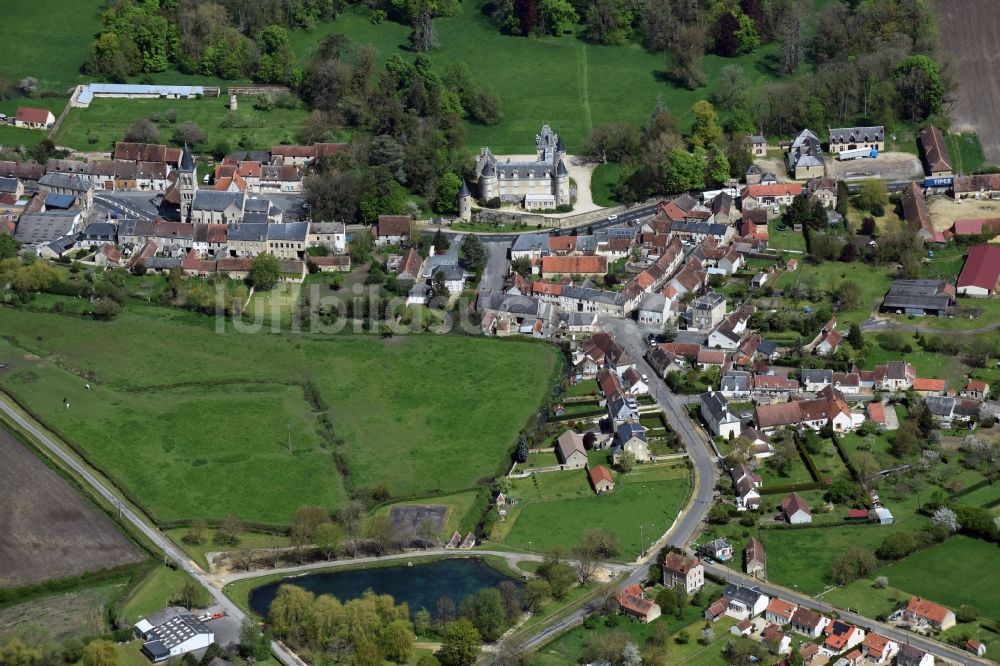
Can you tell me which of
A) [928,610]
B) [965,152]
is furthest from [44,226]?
[928,610]

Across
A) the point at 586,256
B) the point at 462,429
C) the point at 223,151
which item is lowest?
the point at 462,429

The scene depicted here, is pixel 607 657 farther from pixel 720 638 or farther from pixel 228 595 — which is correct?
pixel 228 595

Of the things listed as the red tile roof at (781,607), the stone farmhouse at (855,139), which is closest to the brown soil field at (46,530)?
the red tile roof at (781,607)

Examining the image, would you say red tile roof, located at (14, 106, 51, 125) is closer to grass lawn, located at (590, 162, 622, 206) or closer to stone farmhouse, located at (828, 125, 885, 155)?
grass lawn, located at (590, 162, 622, 206)

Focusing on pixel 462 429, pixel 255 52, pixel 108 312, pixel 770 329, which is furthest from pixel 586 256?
pixel 255 52

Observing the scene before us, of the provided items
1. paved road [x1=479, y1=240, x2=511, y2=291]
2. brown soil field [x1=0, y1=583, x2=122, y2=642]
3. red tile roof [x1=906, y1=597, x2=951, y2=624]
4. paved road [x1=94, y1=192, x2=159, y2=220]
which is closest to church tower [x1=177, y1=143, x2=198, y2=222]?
paved road [x1=94, y1=192, x2=159, y2=220]

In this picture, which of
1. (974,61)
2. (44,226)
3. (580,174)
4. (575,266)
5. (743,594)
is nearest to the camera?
(743,594)

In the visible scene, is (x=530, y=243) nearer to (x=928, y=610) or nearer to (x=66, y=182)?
(x=66, y=182)
